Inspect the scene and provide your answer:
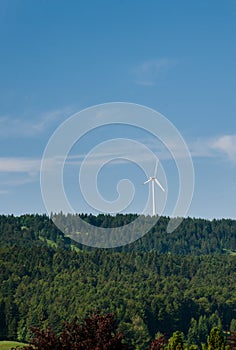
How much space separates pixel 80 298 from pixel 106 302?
9.63m

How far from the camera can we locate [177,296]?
171 m

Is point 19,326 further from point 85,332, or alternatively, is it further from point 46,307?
point 85,332

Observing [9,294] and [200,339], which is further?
[9,294]

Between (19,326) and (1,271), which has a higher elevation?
(1,271)

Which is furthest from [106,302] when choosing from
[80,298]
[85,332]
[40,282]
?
[85,332]

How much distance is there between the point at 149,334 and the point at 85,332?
13252 cm

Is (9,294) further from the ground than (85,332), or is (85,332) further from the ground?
(9,294)

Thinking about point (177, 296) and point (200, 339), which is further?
point (177, 296)

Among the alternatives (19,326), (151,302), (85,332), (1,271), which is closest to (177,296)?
(151,302)

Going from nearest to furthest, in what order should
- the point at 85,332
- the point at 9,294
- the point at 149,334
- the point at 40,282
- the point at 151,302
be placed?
the point at 85,332, the point at 149,334, the point at 151,302, the point at 9,294, the point at 40,282

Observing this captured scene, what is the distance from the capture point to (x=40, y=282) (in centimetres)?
19288

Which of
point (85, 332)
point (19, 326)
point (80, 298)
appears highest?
point (80, 298)

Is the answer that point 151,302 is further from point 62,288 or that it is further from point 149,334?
point 62,288

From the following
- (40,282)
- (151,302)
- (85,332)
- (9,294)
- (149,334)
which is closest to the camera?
(85,332)
